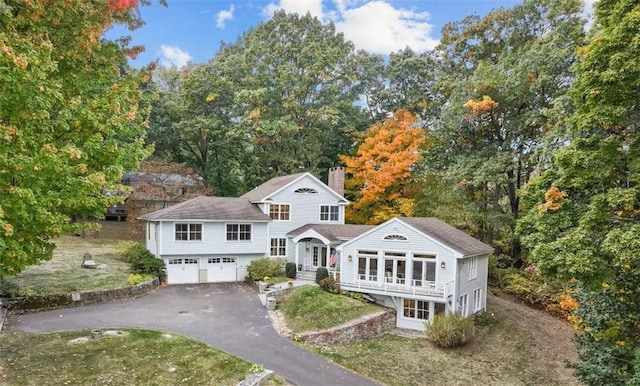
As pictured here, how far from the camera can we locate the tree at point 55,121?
24.9 feet

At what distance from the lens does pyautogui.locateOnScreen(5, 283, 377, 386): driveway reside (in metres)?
13.7

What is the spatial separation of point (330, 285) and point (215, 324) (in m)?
6.33

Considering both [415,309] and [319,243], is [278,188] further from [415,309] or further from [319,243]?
[415,309]

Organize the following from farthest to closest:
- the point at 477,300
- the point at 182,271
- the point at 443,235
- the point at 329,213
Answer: the point at 329,213, the point at 182,271, the point at 477,300, the point at 443,235

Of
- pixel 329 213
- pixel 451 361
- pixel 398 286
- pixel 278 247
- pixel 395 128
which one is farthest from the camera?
pixel 395 128

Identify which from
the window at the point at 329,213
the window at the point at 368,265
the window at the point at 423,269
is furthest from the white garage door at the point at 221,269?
the window at the point at 423,269

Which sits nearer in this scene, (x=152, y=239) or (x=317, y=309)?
(x=317, y=309)

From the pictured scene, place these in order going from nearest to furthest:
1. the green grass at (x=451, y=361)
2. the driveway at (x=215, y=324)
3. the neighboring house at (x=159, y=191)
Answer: the driveway at (x=215, y=324)
the green grass at (x=451, y=361)
the neighboring house at (x=159, y=191)

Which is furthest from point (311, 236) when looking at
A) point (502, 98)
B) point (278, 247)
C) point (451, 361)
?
point (502, 98)

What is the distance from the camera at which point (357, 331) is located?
57.8 feet

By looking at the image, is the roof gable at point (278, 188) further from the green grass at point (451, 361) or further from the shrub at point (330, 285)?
the green grass at point (451, 361)

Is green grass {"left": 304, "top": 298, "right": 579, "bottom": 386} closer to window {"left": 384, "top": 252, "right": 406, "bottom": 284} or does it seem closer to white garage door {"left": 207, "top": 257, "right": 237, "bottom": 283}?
window {"left": 384, "top": 252, "right": 406, "bottom": 284}

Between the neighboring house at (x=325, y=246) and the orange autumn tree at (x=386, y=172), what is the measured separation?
2082mm

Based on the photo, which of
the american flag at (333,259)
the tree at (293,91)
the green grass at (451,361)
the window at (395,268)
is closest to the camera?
the green grass at (451,361)
